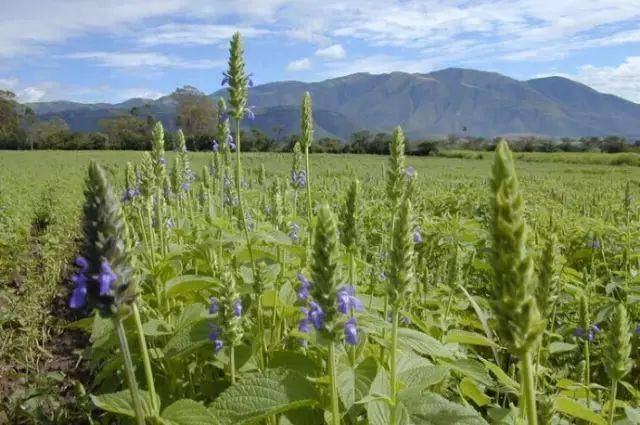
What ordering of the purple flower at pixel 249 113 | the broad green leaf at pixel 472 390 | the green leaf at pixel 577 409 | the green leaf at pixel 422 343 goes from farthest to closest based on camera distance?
1. the purple flower at pixel 249 113
2. the broad green leaf at pixel 472 390
3. the green leaf at pixel 422 343
4. the green leaf at pixel 577 409

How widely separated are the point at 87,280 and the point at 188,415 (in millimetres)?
784

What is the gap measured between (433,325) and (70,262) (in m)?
8.11

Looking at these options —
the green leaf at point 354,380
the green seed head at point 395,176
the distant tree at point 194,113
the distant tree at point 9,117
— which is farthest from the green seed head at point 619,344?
the distant tree at point 9,117

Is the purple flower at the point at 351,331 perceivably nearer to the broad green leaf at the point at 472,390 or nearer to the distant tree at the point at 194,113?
the broad green leaf at the point at 472,390

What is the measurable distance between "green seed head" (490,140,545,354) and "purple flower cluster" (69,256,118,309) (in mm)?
1121

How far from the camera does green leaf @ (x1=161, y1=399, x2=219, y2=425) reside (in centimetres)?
214

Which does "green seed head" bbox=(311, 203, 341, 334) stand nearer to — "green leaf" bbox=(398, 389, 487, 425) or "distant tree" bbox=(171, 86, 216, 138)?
"green leaf" bbox=(398, 389, 487, 425)

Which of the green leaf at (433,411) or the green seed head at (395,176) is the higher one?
the green seed head at (395,176)

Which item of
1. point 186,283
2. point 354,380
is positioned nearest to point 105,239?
point 354,380

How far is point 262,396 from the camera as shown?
2.35 m

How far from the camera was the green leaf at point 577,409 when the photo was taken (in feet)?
8.13

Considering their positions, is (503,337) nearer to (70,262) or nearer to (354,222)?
(354,222)

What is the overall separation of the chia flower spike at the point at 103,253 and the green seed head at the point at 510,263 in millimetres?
1119

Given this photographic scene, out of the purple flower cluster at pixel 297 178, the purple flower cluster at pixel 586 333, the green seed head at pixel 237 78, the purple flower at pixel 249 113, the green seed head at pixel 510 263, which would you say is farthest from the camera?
the purple flower cluster at pixel 297 178
